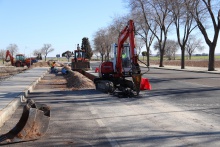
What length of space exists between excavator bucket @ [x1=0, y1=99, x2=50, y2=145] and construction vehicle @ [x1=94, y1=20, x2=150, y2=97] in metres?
7.52

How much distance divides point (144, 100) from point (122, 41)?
4364mm

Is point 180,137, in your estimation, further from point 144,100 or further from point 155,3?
point 155,3

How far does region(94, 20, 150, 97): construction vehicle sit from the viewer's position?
15.2m

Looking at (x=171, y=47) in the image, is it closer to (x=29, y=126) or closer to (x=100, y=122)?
(x=100, y=122)

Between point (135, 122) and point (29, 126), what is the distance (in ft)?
9.64

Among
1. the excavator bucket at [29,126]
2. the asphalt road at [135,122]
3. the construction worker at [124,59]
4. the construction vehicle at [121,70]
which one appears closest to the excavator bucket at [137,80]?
the construction vehicle at [121,70]

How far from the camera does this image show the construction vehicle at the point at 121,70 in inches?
598

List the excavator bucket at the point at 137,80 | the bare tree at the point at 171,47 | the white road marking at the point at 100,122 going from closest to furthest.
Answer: the white road marking at the point at 100,122, the excavator bucket at the point at 137,80, the bare tree at the point at 171,47

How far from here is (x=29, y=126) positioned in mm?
7512

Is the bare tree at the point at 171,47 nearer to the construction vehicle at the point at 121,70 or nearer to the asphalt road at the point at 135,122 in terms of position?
the construction vehicle at the point at 121,70

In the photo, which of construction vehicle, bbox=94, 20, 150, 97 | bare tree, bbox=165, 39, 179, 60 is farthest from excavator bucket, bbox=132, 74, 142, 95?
bare tree, bbox=165, 39, 179, 60

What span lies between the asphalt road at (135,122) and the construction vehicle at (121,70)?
5.85ft

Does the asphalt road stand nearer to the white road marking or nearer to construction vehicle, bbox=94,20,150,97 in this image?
the white road marking

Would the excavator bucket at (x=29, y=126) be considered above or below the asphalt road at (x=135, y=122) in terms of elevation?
above
